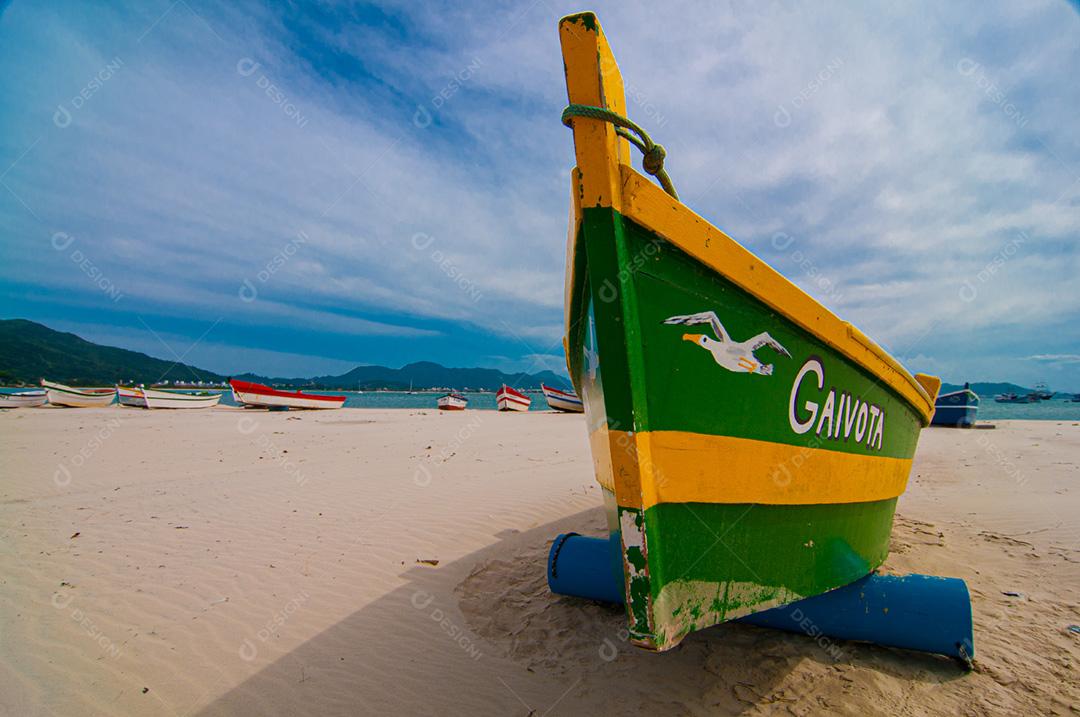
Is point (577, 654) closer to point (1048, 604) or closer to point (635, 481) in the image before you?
point (635, 481)

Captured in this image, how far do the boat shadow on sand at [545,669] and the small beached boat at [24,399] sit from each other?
4020cm

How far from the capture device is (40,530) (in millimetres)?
5438

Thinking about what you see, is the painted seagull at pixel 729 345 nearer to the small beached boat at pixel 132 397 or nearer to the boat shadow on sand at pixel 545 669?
the boat shadow on sand at pixel 545 669

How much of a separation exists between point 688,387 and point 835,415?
1.27 meters

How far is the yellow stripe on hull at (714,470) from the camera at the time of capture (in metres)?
2.03

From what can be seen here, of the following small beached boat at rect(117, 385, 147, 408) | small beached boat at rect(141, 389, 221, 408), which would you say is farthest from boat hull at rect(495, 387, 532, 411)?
small beached boat at rect(117, 385, 147, 408)

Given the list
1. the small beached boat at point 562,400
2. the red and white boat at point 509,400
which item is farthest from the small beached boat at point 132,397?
the small beached boat at point 562,400

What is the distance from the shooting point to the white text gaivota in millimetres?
2562

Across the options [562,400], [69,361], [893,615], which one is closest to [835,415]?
[893,615]

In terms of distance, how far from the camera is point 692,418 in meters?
2.19

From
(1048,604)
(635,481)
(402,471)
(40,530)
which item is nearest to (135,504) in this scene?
(40,530)

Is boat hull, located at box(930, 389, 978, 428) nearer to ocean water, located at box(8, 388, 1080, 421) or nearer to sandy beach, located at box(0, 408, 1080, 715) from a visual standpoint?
ocean water, located at box(8, 388, 1080, 421)

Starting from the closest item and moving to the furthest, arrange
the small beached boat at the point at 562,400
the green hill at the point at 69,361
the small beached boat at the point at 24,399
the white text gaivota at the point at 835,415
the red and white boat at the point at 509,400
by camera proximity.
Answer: the white text gaivota at the point at 835,415, the small beached boat at the point at 24,399, the small beached boat at the point at 562,400, the red and white boat at the point at 509,400, the green hill at the point at 69,361

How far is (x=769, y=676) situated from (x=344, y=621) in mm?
3100
